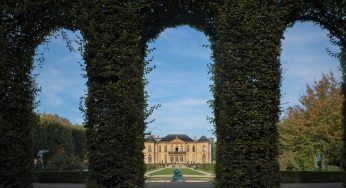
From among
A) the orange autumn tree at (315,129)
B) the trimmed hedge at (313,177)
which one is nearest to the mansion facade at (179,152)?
the orange autumn tree at (315,129)

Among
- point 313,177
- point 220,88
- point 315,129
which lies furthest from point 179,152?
point 220,88

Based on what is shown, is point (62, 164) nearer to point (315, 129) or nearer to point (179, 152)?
point (315, 129)

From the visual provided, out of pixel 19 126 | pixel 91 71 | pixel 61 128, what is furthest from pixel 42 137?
pixel 91 71

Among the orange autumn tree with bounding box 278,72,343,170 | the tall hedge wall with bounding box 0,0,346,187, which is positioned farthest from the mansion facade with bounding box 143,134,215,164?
the tall hedge wall with bounding box 0,0,346,187

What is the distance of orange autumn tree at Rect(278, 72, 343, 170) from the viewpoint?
36219mm

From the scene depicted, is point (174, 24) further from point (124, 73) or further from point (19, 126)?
point (19, 126)

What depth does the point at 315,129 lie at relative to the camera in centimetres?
3712

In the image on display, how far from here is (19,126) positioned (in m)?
15.5

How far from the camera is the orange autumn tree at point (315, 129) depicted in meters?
36.2

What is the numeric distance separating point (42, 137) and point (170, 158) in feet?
257

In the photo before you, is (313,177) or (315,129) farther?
(315,129)

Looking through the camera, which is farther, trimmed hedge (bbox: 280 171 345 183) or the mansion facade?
the mansion facade

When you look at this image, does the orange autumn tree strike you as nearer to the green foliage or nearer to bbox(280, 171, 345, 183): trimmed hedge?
bbox(280, 171, 345, 183): trimmed hedge

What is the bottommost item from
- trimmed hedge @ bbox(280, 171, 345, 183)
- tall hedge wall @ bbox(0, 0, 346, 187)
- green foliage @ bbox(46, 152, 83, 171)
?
trimmed hedge @ bbox(280, 171, 345, 183)
